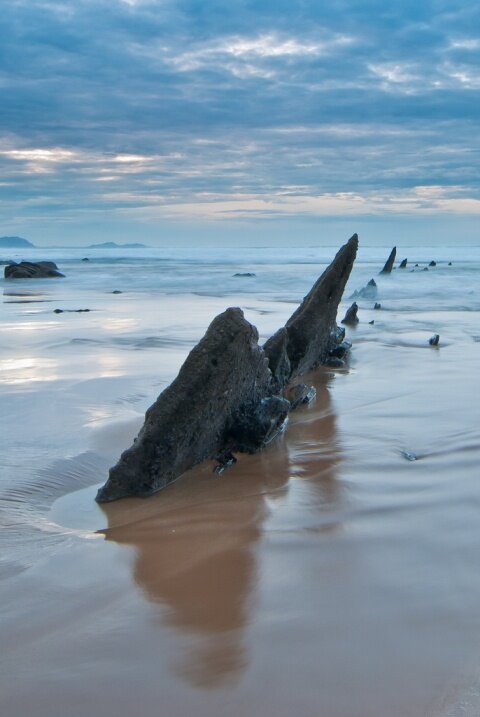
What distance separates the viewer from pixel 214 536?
11.0ft

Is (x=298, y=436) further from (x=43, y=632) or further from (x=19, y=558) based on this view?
(x=43, y=632)

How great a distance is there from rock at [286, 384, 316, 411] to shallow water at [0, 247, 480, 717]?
0.31 ft

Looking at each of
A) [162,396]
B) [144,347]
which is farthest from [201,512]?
[144,347]

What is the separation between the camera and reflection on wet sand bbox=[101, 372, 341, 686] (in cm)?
247

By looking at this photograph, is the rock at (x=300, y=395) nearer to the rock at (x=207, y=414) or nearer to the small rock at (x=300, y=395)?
the small rock at (x=300, y=395)

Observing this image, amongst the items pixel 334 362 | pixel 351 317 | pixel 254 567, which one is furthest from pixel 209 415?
pixel 351 317

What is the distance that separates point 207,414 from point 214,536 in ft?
3.44

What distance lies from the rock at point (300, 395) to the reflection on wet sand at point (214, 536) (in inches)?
40.3

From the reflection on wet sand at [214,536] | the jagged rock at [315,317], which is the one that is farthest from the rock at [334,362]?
the reflection on wet sand at [214,536]

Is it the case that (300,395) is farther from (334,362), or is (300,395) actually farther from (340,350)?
(340,350)

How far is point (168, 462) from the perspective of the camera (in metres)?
4.03

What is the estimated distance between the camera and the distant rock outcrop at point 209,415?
3941mm

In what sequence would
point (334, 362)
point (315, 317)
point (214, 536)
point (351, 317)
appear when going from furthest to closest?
point (351, 317) < point (334, 362) < point (315, 317) < point (214, 536)

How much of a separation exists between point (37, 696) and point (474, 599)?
60.5 inches
